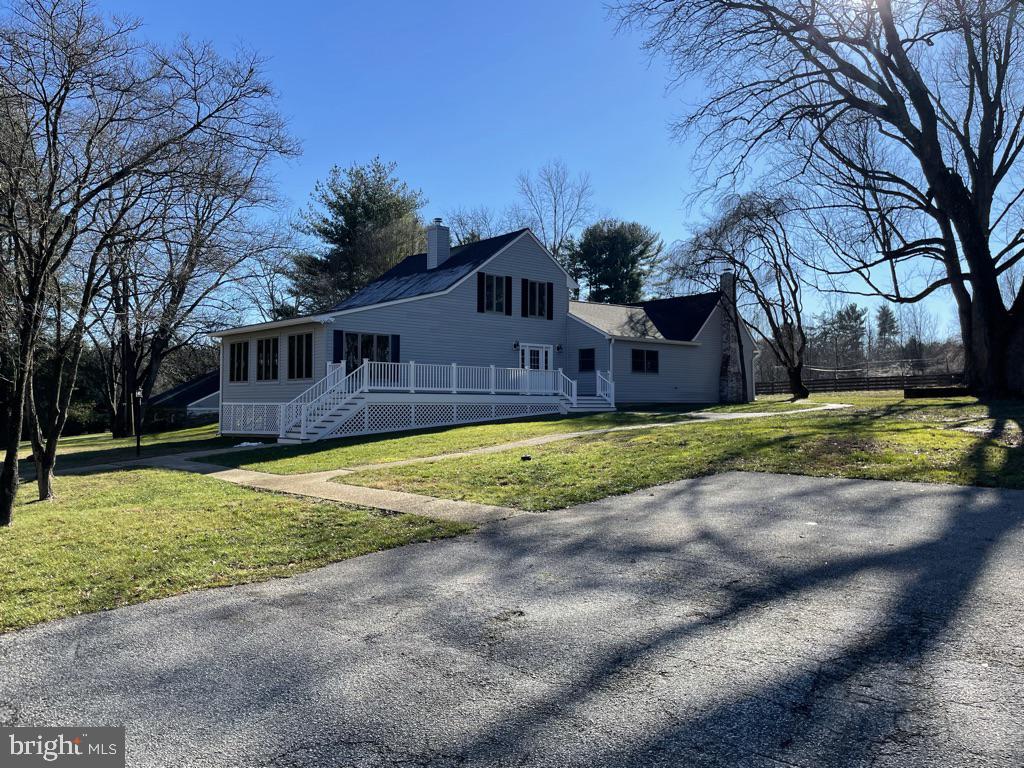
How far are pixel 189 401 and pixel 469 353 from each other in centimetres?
2297

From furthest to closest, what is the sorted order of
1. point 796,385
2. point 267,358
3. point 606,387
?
1. point 796,385
2. point 606,387
3. point 267,358

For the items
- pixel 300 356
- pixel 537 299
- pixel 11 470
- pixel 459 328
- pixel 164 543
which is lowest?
pixel 164 543

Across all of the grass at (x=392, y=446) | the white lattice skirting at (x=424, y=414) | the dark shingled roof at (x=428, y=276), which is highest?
the dark shingled roof at (x=428, y=276)

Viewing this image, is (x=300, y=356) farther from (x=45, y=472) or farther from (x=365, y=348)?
(x=45, y=472)

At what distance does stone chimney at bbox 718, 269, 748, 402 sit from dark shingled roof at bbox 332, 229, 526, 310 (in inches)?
407

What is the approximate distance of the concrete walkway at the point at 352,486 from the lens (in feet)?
26.7

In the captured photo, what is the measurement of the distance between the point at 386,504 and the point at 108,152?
6.14 m

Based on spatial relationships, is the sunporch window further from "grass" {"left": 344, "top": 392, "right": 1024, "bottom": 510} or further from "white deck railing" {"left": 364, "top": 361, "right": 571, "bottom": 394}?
"grass" {"left": 344, "top": 392, "right": 1024, "bottom": 510}

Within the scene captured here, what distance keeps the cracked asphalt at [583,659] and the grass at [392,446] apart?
8014mm

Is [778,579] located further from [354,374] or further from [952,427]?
[354,374]

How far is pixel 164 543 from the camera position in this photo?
6945 mm

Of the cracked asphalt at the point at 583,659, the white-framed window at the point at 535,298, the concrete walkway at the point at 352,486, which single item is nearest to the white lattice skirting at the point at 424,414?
the concrete walkway at the point at 352,486

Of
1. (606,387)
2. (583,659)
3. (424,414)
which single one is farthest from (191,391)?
Answer: (583,659)

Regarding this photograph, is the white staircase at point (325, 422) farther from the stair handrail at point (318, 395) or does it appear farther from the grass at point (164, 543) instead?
the grass at point (164, 543)
